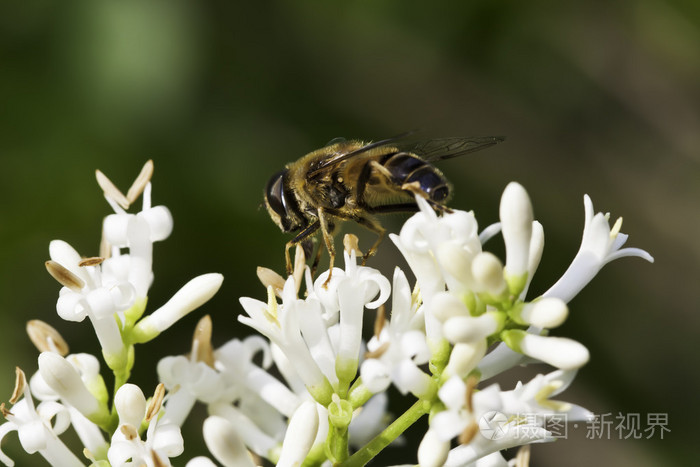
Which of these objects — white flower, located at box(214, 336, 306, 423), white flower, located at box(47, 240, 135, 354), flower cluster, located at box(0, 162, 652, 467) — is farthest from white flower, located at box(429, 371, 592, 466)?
white flower, located at box(47, 240, 135, 354)

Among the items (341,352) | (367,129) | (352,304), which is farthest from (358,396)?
(367,129)

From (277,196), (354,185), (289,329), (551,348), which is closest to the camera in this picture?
(551,348)

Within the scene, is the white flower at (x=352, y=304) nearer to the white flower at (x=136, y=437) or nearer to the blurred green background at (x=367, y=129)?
the white flower at (x=136, y=437)

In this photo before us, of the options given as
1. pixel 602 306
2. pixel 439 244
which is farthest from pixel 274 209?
pixel 602 306

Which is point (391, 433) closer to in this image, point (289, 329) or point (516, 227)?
point (289, 329)

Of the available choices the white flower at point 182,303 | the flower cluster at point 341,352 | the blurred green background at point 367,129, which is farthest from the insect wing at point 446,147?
the blurred green background at point 367,129

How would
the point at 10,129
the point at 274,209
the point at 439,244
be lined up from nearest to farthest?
the point at 439,244 < the point at 274,209 < the point at 10,129

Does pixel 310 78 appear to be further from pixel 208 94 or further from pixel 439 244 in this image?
pixel 439 244

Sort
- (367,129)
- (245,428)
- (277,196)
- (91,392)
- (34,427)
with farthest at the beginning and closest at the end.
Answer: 1. (367,129)
2. (277,196)
3. (245,428)
4. (91,392)
5. (34,427)
